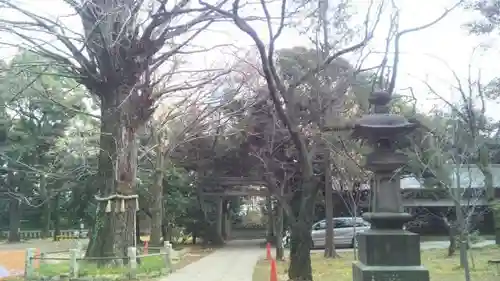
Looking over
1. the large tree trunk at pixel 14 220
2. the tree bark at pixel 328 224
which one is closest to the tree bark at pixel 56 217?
the large tree trunk at pixel 14 220

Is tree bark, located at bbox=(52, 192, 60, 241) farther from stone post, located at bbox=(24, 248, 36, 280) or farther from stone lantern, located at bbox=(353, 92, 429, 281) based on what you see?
stone lantern, located at bbox=(353, 92, 429, 281)

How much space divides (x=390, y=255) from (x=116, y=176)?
364 inches

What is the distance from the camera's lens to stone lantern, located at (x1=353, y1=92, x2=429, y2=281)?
8477 millimetres

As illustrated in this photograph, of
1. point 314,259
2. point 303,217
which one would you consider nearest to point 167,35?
point 303,217

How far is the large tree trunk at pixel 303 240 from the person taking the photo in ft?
36.1

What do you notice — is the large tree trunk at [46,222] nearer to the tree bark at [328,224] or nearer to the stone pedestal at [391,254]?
the tree bark at [328,224]

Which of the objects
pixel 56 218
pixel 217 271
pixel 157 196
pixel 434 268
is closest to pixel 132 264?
pixel 217 271

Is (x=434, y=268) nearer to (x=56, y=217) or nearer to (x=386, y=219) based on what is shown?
(x=386, y=219)

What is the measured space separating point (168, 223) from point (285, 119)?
2134 cm

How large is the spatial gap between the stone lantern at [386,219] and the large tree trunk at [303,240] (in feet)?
6.23

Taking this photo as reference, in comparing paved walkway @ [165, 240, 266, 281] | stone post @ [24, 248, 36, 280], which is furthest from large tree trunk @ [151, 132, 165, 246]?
stone post @ [24, 248, 36, 280]

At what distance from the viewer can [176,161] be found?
96.2 ft

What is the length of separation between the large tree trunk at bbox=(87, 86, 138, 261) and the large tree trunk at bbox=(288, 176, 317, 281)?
19.6 feet

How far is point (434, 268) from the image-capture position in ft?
51.1
